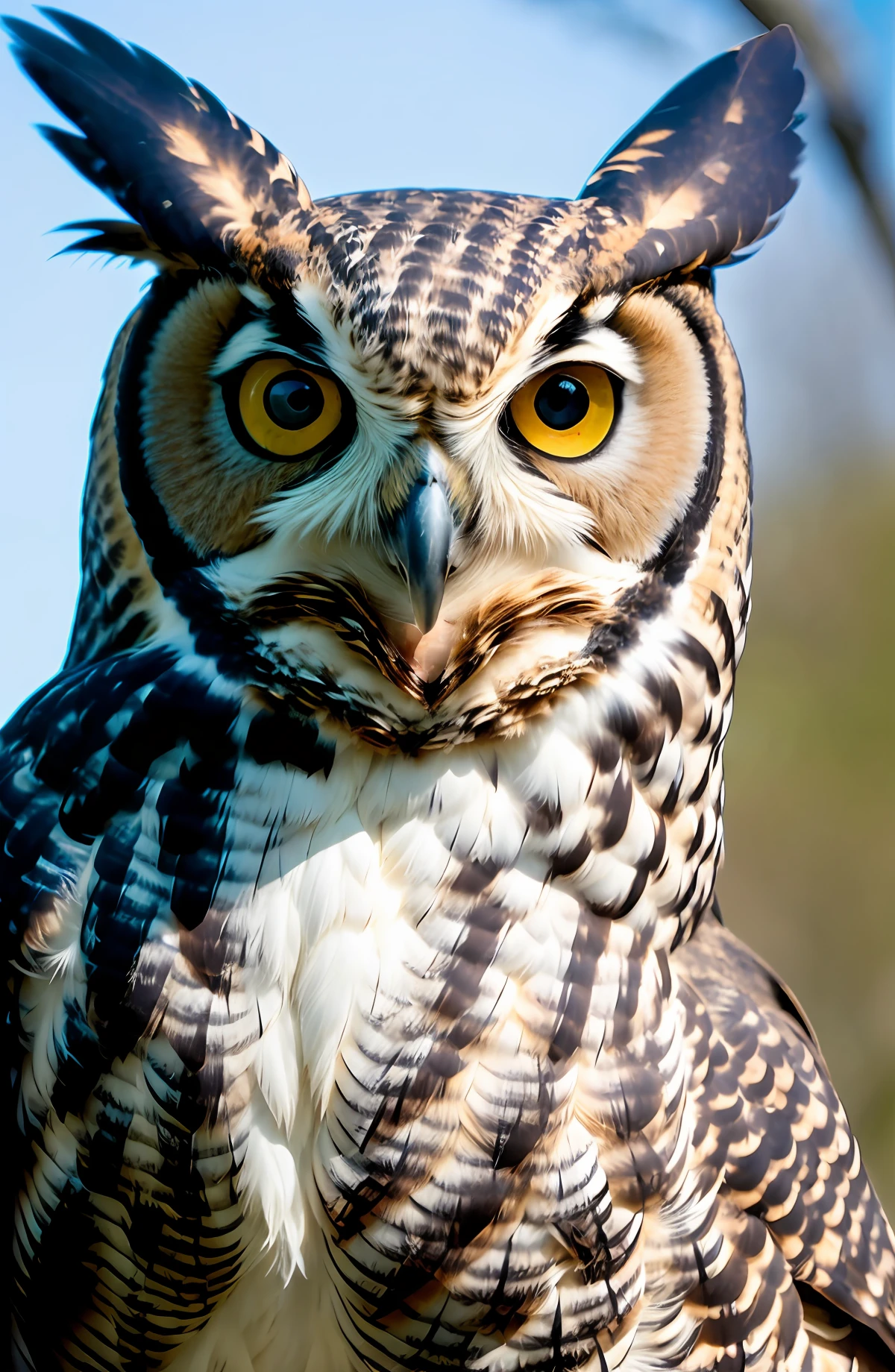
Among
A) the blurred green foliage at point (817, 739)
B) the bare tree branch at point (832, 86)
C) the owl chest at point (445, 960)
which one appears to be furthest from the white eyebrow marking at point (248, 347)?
the blurred green foliage at point (817, 739)

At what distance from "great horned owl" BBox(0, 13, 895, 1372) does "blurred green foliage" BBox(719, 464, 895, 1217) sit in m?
3.88

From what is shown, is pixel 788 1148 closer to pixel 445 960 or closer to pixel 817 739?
pixel 445 960

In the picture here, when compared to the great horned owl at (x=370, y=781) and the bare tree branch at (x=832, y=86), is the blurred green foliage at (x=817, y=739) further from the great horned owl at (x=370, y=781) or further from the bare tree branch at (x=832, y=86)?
the great horned owl at (x=370, y=781)

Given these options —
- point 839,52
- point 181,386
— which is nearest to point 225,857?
point 181,386

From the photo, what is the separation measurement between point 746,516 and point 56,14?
97 cm

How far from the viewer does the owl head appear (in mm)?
1175

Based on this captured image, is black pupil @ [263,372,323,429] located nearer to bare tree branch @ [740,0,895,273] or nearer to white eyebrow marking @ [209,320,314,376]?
white eyebrow marking @ [209,320,314,376]

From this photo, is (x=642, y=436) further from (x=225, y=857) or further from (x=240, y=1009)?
(x=240, y=1009)

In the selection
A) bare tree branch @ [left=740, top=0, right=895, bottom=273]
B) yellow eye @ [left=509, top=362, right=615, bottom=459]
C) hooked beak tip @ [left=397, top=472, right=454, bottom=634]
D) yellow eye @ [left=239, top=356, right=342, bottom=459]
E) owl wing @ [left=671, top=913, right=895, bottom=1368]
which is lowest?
owl wing @ [left=671, top=913, right=895, bottom=1368]

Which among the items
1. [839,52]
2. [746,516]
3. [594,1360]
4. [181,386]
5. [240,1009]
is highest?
[839,52]

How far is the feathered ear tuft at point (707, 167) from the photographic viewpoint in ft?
4.25

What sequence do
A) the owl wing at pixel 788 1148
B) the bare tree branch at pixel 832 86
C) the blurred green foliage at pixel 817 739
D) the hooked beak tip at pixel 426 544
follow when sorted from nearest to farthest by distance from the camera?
the hooked beak tip at pixel 426 544, the owl wing at pixel 788 1148, the bare tree branch at pixel 832 86, the blurred green foliage at pixel 817 739

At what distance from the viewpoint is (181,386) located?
1.30 meters

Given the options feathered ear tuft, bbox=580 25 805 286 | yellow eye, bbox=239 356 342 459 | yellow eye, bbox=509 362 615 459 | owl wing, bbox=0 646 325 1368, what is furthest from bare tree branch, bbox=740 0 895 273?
owl wing, bbox=0 646 325 1368
